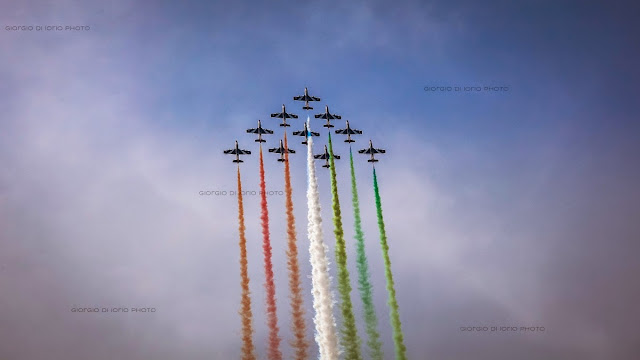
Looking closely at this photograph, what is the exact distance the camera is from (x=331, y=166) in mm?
106875

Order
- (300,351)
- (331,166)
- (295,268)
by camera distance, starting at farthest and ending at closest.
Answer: (331,166), (295,268), (300,351)

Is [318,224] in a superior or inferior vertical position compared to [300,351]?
superior

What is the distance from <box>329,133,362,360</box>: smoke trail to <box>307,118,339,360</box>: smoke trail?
6.45ft

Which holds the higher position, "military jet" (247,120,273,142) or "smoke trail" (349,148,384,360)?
"military jet" (247,120,273,142)

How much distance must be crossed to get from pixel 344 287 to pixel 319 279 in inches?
179

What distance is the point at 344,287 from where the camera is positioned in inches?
3814

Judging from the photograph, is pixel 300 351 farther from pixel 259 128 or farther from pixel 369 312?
pixel 259 128

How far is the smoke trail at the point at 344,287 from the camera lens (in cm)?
9162

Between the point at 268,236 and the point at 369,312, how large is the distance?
22.2 m

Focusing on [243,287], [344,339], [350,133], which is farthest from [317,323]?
[350,133]

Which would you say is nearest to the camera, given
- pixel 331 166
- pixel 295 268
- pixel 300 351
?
pixel 300 351

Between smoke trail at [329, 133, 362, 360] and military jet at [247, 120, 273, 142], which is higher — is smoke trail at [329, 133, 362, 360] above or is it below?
below

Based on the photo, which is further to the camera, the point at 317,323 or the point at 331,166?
the point at 331,166

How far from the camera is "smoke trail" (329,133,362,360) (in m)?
91.6
